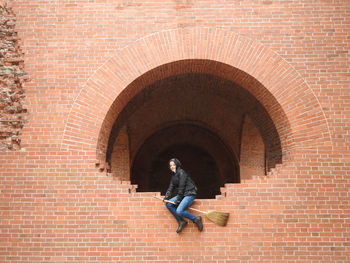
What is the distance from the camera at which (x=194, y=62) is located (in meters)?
6.80

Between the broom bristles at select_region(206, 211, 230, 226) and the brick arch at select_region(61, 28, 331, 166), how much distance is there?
1.80 metres

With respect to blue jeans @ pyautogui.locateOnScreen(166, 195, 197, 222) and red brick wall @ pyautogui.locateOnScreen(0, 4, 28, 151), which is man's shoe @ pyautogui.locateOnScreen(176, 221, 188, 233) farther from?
red brick wall @ pyautogui.locateOnScreen(0, 4, 28, 151)

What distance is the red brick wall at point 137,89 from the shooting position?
602 cm

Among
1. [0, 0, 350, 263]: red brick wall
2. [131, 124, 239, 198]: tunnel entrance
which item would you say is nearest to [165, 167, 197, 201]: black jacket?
[0, 0, 350, 263]: red brick wall

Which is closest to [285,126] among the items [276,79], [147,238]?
[276,79]

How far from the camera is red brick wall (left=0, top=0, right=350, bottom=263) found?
602 centimetres

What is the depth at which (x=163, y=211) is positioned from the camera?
6160 mm

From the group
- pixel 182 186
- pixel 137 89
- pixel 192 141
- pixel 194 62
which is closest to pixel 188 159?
pixel 192 141

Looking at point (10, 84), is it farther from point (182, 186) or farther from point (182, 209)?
point (182, 209)

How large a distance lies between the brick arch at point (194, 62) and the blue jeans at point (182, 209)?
5.66 feet

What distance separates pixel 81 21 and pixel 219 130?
7.37m

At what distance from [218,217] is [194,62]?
299cm

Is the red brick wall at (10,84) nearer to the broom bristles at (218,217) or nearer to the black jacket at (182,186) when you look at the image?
the black jacket at (182,186)

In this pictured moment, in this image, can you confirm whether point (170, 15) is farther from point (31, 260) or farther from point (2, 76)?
point (31, 260)
